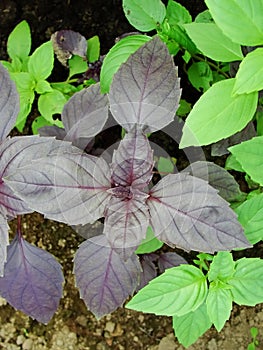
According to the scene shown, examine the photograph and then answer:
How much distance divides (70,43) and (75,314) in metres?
0.68

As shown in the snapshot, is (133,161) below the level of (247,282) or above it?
above

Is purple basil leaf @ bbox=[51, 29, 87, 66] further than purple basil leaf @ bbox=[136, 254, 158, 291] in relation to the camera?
Yes

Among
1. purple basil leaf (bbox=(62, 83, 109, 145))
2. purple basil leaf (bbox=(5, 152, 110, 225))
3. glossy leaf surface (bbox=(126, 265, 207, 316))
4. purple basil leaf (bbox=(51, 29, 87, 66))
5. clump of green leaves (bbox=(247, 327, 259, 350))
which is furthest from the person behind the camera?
clump of green leaves (bbox=(247, 327, 259, 350))

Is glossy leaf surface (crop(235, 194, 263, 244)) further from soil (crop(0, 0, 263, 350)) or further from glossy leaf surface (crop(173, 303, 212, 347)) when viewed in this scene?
soil (crop(0, 0, 263, 350))

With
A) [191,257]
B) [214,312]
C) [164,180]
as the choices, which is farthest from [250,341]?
[164,180]

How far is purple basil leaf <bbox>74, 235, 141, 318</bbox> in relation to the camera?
1.09 metres

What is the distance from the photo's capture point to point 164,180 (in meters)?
0.97

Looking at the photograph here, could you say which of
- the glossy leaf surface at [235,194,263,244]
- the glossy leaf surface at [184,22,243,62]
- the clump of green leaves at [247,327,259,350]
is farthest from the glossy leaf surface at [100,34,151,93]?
the clump of green leaves at [247,327,259,350]

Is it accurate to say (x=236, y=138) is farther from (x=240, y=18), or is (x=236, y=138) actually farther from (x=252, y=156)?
(x=240, y=18)

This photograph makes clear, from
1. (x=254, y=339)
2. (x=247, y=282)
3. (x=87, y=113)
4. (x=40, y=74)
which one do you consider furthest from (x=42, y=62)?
(x=254, y=339)

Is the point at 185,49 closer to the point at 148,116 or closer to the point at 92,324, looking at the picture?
the point at 148,116

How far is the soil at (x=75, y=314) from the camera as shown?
157cm

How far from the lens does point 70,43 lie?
141cm

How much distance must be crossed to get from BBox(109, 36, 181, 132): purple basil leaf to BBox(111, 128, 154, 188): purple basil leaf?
0.20 ft
